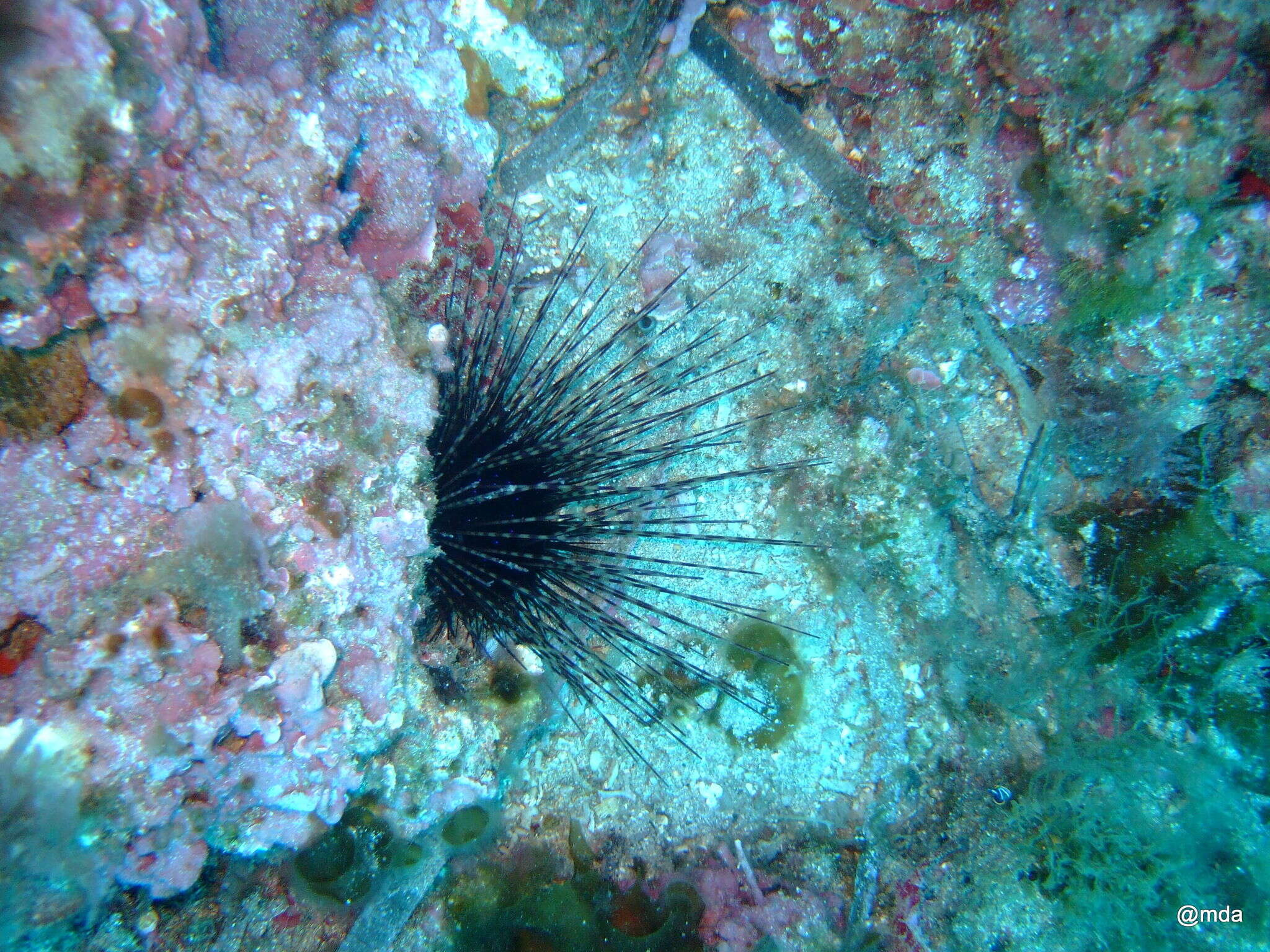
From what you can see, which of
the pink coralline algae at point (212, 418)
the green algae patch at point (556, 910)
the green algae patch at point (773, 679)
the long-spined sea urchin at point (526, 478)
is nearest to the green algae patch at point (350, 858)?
the pink coralline algae at point (212, 418)

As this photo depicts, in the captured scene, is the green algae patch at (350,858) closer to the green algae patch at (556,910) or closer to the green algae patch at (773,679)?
the green algae patch at (556,910)

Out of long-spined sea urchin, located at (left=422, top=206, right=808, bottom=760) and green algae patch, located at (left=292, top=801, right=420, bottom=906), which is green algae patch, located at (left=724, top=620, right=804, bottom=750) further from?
green algae patch, located at (left=292, top=801, right=420, bottom=906)

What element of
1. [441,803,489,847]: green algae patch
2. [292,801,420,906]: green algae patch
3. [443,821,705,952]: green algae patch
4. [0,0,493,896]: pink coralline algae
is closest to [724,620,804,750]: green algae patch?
[443,821,705,952]: green algae patch

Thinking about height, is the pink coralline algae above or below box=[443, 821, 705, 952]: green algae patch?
above

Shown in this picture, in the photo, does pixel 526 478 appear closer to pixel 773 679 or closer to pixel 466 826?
pixel 466 826

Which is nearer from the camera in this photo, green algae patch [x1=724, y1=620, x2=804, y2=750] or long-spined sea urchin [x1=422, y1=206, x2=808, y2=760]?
long-spined sea urchin [x1=422, y1=206, x2=808, y2=760]
